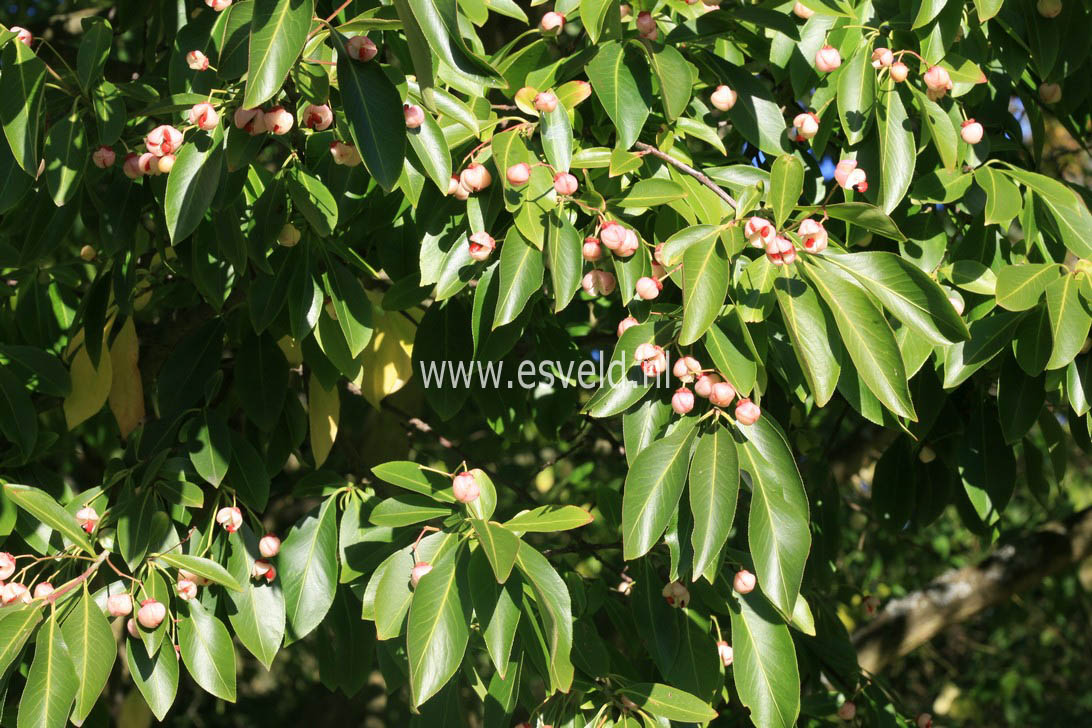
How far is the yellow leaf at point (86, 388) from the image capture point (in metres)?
2.05

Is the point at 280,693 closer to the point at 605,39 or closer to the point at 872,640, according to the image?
the point at 872,640

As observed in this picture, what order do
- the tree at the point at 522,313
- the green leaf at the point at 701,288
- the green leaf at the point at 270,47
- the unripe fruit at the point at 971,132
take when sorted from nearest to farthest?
the green leaf at the point at 270,47
the green leaf at the point at 701,288
the tree at the point at 522,313
the unripe fruit at the point at 971,132

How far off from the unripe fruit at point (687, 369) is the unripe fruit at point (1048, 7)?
0.92 m

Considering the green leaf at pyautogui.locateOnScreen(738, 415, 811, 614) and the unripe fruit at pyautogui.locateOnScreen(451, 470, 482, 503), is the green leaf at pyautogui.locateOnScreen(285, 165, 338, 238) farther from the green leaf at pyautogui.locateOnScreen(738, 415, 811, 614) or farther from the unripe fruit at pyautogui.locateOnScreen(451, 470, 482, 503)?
the green leaf at pyautogui.locateOnScreen(738, 415, 811, 614)

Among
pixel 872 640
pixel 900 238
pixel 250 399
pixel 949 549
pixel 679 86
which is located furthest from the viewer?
pixel 949 549

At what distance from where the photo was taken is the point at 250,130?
4.92 ft

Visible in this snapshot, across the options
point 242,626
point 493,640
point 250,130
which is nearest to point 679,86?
point 250,130

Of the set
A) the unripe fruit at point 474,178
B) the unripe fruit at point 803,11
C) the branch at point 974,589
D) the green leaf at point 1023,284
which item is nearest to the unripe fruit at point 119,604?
the unripe fruit at point 474,178

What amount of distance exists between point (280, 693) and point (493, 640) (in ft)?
14.4

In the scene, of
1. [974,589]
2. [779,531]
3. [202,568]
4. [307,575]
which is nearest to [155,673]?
[202,568]

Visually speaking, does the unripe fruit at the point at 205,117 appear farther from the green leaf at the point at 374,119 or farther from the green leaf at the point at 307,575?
the green leaf at the point at 307,575

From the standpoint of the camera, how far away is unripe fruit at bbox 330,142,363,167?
164 centimetres

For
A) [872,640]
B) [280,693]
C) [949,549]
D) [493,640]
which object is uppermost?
[493,640]

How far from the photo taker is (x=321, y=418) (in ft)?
7.00
